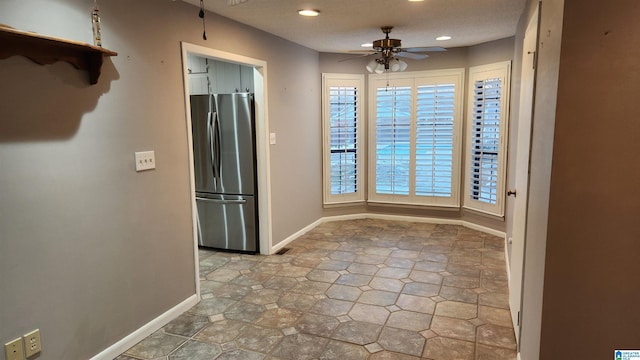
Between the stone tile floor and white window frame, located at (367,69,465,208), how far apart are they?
898 millimetres

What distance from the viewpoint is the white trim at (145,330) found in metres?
2.40

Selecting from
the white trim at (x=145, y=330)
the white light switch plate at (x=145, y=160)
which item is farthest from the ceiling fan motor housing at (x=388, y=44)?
the white trim at (x=145, y=330)

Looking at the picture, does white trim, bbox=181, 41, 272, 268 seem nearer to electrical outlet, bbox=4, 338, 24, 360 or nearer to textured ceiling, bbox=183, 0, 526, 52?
textured ceiling, bbox=183, 0, 526, 52

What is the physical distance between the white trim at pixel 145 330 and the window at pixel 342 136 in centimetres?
288

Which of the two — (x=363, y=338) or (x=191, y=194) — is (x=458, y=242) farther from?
(x=191, y=194)

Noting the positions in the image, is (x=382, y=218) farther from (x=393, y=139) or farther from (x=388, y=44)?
(x=388, y=44)

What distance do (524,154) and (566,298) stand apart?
1.19m

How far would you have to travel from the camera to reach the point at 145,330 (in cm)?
266

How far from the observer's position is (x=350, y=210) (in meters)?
5.80

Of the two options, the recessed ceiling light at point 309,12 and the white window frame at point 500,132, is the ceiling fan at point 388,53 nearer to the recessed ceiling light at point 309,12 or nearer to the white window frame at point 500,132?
the recessed ceiling light at point 309,12

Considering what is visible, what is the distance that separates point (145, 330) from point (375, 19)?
3.15m

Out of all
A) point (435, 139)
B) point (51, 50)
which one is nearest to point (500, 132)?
point (435, 139)

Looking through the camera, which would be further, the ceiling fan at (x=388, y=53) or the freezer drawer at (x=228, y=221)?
the freezer drawer at (x=228, y=221)

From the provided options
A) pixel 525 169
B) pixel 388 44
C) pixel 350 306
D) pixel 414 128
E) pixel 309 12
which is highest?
pixel 309 12
